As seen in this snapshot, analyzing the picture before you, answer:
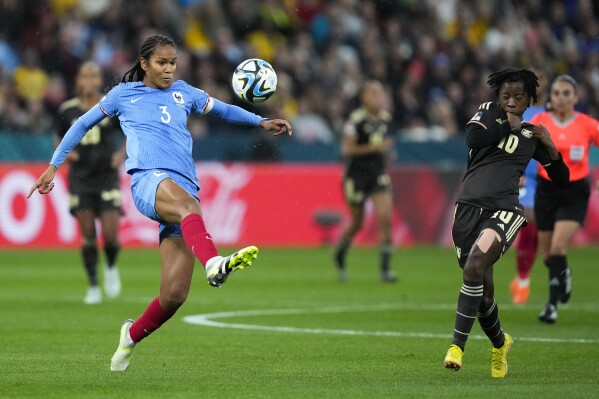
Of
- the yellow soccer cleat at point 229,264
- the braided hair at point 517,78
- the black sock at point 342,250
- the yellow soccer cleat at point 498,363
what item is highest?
the braided hair at point 517,78

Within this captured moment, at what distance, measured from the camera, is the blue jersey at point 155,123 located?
29.2 feet

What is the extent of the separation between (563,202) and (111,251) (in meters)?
5.61

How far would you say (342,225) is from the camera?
80.6 feet

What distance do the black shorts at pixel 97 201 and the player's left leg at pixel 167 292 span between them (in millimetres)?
6457

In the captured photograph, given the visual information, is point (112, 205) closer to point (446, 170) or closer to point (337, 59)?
point (446, 170)

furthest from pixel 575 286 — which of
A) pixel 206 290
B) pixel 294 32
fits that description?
pixel 294 32

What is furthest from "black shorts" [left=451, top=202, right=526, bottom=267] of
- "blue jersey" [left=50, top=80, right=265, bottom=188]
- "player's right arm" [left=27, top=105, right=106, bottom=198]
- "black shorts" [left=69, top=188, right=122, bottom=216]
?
"black shorts" [left=69, top=188, right=122, bottom=216]

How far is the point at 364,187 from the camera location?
18.7m

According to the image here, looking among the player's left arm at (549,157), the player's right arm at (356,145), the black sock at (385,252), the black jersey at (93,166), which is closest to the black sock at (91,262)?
the black jersey at (93,166)

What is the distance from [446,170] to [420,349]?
46.3 ft

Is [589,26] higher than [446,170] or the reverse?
higher

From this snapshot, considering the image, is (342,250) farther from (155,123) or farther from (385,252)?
(155,123)

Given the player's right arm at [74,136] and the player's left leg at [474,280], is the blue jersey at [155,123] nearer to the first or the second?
the player's right arm at [74,136]

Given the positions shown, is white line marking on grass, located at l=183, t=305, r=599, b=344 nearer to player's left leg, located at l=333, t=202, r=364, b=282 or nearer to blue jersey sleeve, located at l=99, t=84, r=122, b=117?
player's left leg, located at l=333, t=202, r=364, b=282
